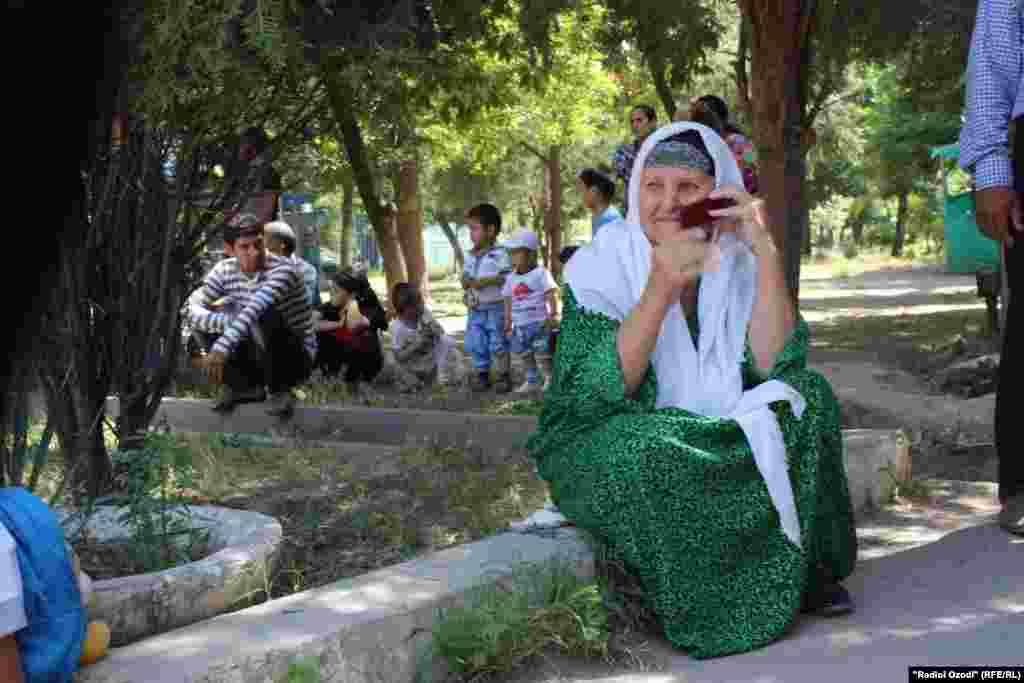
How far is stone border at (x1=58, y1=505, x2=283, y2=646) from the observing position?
312 cm

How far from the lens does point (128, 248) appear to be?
15.0ft

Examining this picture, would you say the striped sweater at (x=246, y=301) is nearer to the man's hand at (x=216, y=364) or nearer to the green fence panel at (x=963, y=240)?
the man's hand at (x=216, y=364)

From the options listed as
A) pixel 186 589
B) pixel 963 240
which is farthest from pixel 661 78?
pixel 186 589

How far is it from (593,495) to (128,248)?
6.35 ft

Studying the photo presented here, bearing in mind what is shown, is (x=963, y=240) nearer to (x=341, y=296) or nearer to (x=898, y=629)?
(x=341, y=296)

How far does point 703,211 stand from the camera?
3.93 meters

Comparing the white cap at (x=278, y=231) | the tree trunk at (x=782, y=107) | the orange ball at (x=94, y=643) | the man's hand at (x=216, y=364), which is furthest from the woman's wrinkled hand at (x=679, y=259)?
the white cap at (x=278, y=231)

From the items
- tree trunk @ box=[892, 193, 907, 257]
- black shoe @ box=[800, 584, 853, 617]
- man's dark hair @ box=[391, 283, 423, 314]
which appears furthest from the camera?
tree trunk @ box=[892, 193, 907, 257]

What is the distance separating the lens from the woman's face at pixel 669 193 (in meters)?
3.99

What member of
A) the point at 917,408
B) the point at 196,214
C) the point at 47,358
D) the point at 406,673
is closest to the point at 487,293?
the point at 917,408

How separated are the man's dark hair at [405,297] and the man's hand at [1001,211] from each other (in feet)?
21.3

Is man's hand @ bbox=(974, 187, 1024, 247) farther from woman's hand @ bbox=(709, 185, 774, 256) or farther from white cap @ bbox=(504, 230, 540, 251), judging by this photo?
white cap @ bbox=(504, 230, 540, 251)

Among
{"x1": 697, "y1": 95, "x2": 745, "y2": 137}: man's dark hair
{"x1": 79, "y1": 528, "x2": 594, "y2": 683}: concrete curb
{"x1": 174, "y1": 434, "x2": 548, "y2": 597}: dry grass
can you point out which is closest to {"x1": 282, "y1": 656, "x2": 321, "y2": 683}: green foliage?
{"x1": 79, "y1": 528, "x2": 594, "y2": 683}: concrete curb

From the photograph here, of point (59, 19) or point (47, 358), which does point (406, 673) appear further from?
point (59, 19)
